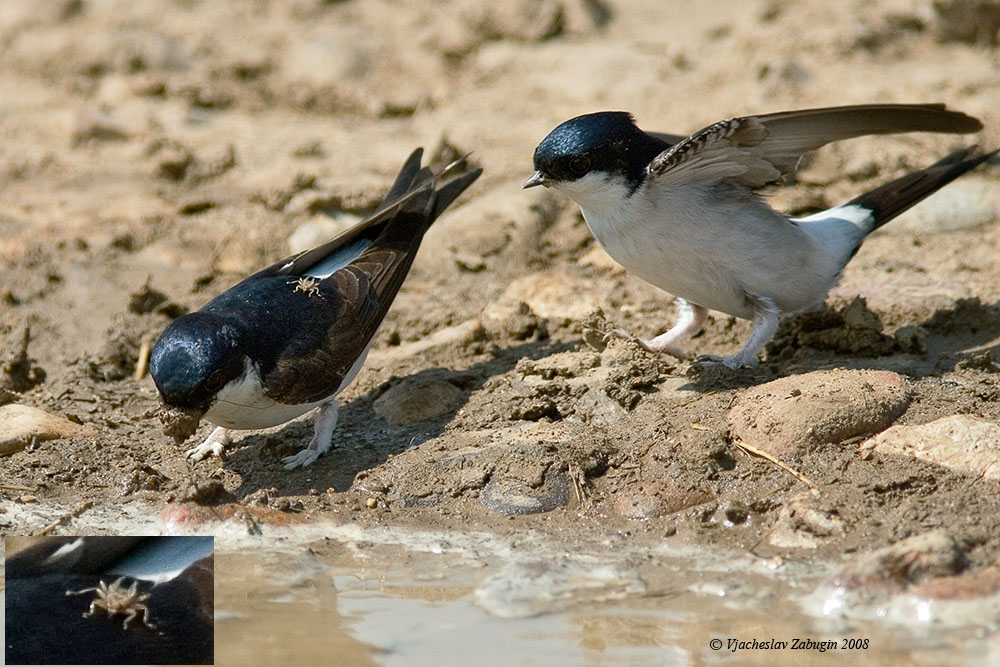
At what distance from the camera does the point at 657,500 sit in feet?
14.5

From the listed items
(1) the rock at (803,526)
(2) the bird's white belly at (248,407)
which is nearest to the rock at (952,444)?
(1) the rock at (803,526)

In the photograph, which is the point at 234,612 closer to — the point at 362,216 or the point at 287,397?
the point at 287,397

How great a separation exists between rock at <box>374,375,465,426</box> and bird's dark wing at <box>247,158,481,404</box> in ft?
0.88

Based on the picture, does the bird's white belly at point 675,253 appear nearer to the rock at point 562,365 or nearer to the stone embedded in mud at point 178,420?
the rock at point 562,365

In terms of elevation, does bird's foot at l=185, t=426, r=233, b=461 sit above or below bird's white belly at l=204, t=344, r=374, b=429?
below

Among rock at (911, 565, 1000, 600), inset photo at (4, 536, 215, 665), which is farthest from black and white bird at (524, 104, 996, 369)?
inset photo at (4, 536, 215, 665)

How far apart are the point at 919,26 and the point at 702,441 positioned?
201 inches

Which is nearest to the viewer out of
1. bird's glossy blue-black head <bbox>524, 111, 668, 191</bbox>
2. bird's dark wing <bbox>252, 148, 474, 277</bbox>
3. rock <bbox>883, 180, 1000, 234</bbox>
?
bird's glossy blue-black head <bbox>524, 111, 668, 191</bbox>

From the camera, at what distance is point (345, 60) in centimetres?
893

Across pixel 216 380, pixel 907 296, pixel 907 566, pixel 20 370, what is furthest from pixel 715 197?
pixel 20 370

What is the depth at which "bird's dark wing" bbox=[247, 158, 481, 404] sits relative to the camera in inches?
197

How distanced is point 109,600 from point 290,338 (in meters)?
1.40

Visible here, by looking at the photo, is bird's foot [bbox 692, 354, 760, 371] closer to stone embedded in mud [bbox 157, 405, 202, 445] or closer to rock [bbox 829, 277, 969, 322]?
rock [bbox 829, 277, 969, 322]

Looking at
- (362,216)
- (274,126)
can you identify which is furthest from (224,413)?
(274,126)
